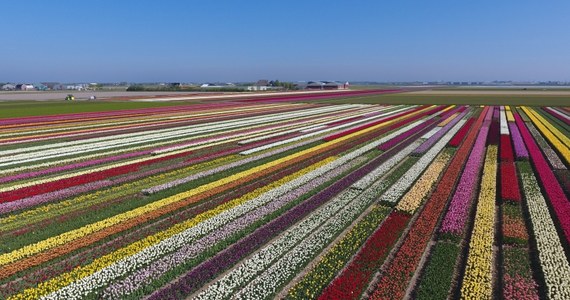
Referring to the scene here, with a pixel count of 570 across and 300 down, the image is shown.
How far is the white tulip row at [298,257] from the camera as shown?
27.6 ft

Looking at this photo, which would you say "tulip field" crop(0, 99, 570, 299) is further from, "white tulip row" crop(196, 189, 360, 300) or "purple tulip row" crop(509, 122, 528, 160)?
"purple tulip row" crop(509, 122, 528, 160)

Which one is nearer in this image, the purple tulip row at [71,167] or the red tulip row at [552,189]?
the red tulip row at [552,189]

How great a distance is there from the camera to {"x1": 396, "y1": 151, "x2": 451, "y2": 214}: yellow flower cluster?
13.5 meters

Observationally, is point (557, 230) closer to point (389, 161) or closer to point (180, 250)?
point (389, 161)

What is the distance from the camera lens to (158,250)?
10234mm

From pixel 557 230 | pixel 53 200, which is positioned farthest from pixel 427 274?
pixel 53 200

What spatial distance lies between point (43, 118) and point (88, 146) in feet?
71.2

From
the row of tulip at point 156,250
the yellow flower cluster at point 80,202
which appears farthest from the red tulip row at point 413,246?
the yellow flower cluster at point 80,202

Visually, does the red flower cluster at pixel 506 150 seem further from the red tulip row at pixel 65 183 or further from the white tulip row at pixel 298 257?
the red tulip row at pixel 65 183

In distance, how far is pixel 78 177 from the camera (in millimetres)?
17250

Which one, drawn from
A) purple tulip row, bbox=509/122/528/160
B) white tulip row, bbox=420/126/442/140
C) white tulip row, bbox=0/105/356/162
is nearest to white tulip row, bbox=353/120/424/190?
white tulip row, bbox=420/126/442/140

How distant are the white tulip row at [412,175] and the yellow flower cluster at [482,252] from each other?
2912mm

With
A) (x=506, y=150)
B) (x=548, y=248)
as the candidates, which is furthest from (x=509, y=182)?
(x=506, y=150)

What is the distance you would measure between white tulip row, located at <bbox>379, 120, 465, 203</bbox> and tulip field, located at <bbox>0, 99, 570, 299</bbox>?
0.12 metres
